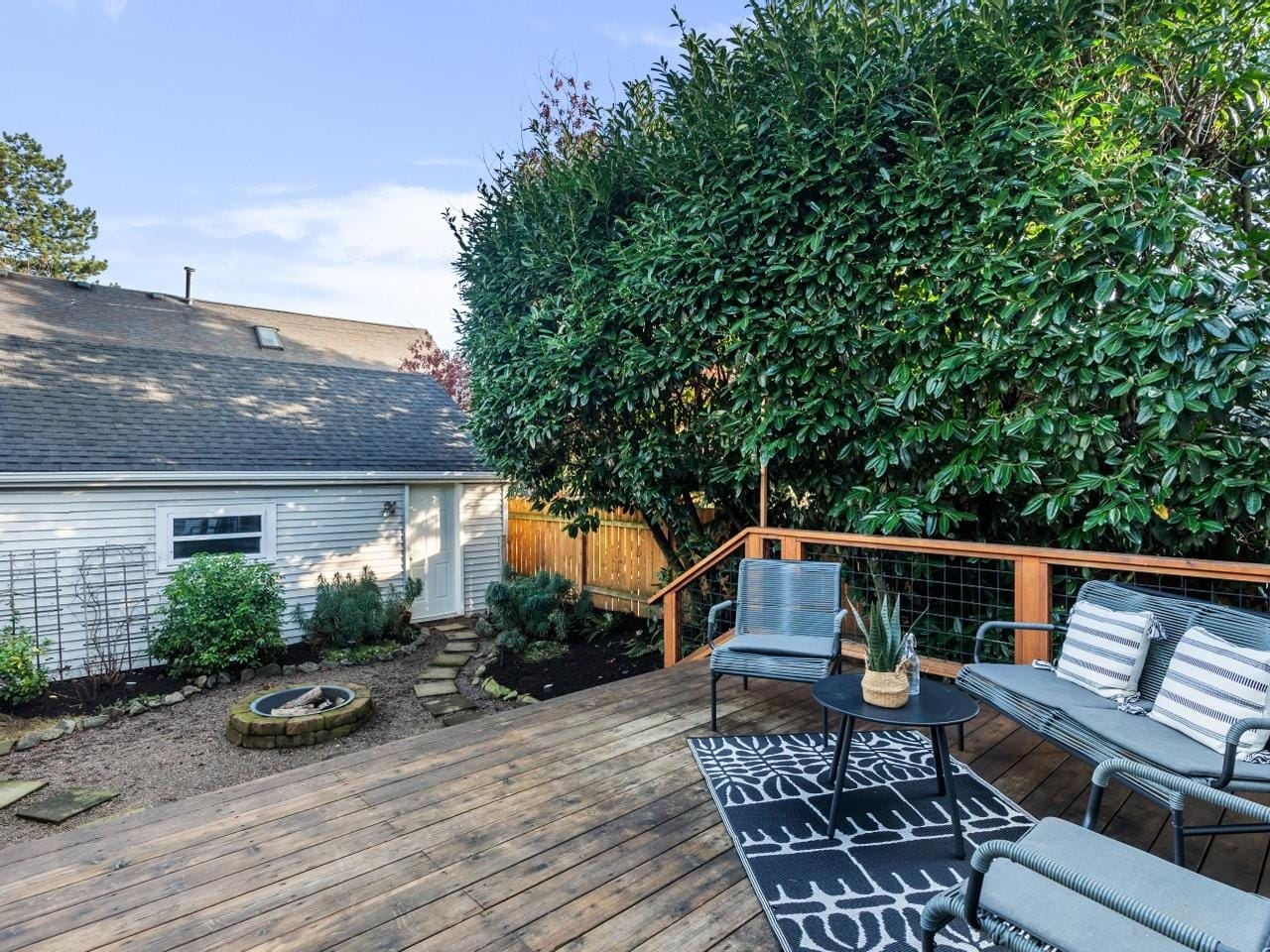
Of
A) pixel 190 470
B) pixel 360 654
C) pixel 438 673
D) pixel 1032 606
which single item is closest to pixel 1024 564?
pixel 1032 606

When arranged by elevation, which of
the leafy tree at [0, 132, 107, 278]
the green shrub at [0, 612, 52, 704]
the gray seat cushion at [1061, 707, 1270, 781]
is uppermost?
the leafy tree at [0, 132, 107, 278]

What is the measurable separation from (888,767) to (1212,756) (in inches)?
48.5

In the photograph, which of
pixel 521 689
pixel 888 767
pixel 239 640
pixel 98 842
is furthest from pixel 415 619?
pixel 888 767

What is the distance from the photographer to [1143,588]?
123 inches

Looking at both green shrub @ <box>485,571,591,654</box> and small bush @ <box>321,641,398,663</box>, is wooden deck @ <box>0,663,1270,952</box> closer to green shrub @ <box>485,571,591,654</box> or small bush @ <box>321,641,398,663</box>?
green shrub @ <box>485,571,591,654</box>

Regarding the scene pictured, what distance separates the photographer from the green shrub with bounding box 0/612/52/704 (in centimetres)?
596

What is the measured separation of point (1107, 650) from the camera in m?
2.90

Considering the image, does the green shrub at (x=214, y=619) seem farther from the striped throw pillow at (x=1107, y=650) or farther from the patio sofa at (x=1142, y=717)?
the striped throw pillow at (x=1107, y=650)

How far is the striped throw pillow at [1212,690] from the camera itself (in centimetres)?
228

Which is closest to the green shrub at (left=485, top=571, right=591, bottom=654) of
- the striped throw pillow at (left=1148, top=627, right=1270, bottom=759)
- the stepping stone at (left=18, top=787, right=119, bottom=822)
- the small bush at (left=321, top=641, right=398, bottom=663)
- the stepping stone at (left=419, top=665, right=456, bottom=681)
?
the stepping stone at (left=419, top=665, right=456, bottom=681)

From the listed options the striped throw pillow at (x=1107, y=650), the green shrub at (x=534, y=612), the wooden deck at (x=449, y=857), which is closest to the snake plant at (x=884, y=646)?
the wooden deck at (x=449, y=857)

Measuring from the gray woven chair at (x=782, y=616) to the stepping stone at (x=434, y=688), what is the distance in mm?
3450

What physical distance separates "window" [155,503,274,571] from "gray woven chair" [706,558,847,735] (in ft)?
21.3

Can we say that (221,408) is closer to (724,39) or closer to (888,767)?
(724,39)
